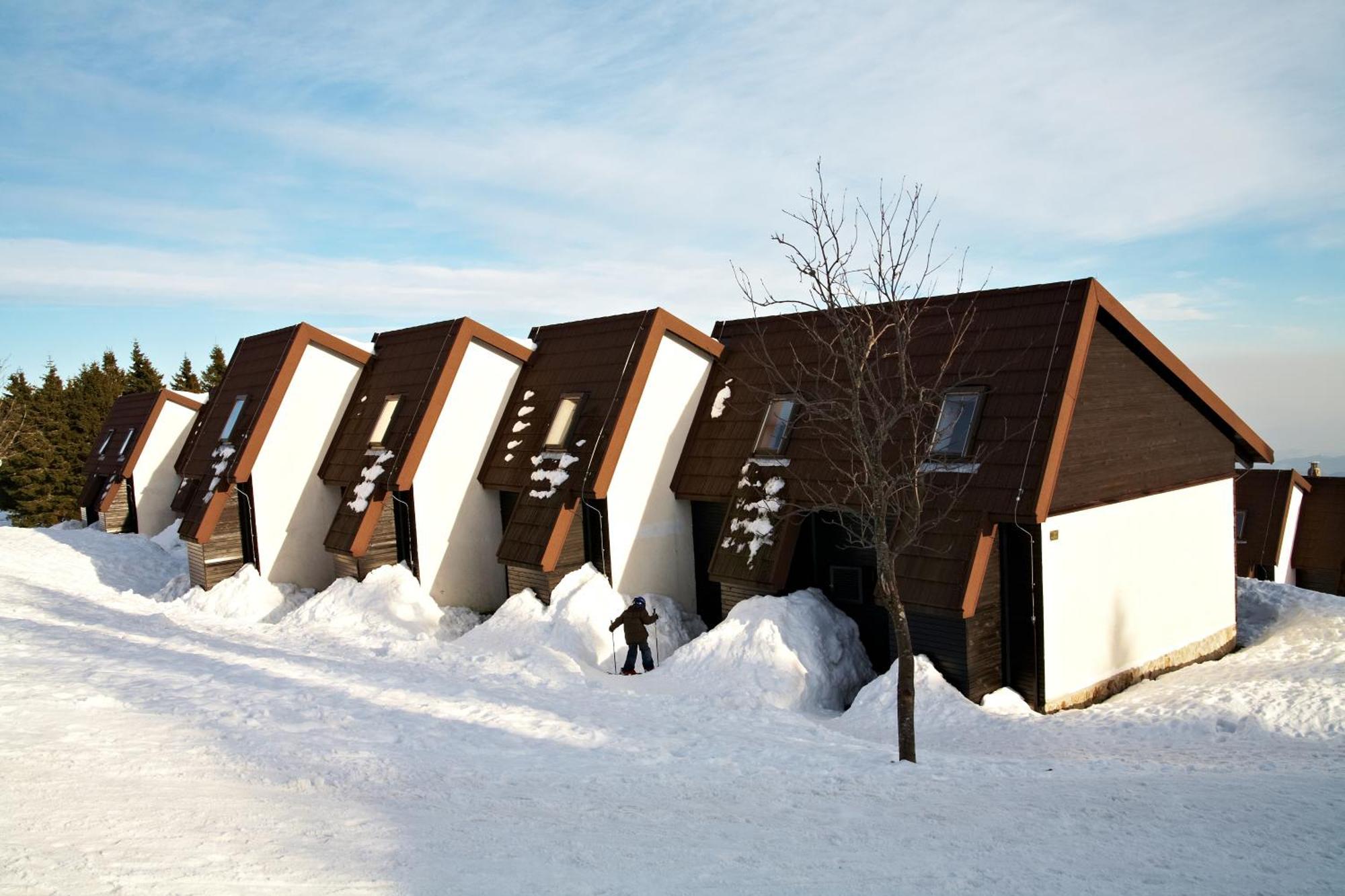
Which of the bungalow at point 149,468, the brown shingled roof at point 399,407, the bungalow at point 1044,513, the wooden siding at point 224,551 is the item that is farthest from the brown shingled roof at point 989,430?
the bungalow at point 149,468

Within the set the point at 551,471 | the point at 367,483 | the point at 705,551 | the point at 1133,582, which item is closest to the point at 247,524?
the point at 367,483

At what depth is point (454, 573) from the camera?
20250 millimetres

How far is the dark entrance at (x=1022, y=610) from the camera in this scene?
13250mm

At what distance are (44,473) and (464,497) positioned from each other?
38.4 meters

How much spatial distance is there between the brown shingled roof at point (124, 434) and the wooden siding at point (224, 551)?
13.5m

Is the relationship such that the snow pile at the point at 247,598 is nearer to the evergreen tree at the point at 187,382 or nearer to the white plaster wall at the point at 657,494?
the white plaster wall at the point at 657,494

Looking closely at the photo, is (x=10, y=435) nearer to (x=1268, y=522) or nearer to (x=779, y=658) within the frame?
(x=779, y=658)

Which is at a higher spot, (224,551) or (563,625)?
(224,551)

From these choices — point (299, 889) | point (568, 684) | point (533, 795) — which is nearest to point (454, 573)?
point (568, 684)

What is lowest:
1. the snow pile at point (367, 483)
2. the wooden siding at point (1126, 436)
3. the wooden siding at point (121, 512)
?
the wooden siding at point (121, 512)

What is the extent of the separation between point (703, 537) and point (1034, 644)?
7303 millimetres

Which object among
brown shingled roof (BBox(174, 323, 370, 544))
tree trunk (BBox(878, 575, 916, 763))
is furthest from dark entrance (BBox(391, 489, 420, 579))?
tree trunk (BBox(878, 575, 916, 763))

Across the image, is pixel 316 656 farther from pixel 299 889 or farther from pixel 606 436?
pixel 299 889

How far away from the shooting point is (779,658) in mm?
14297
